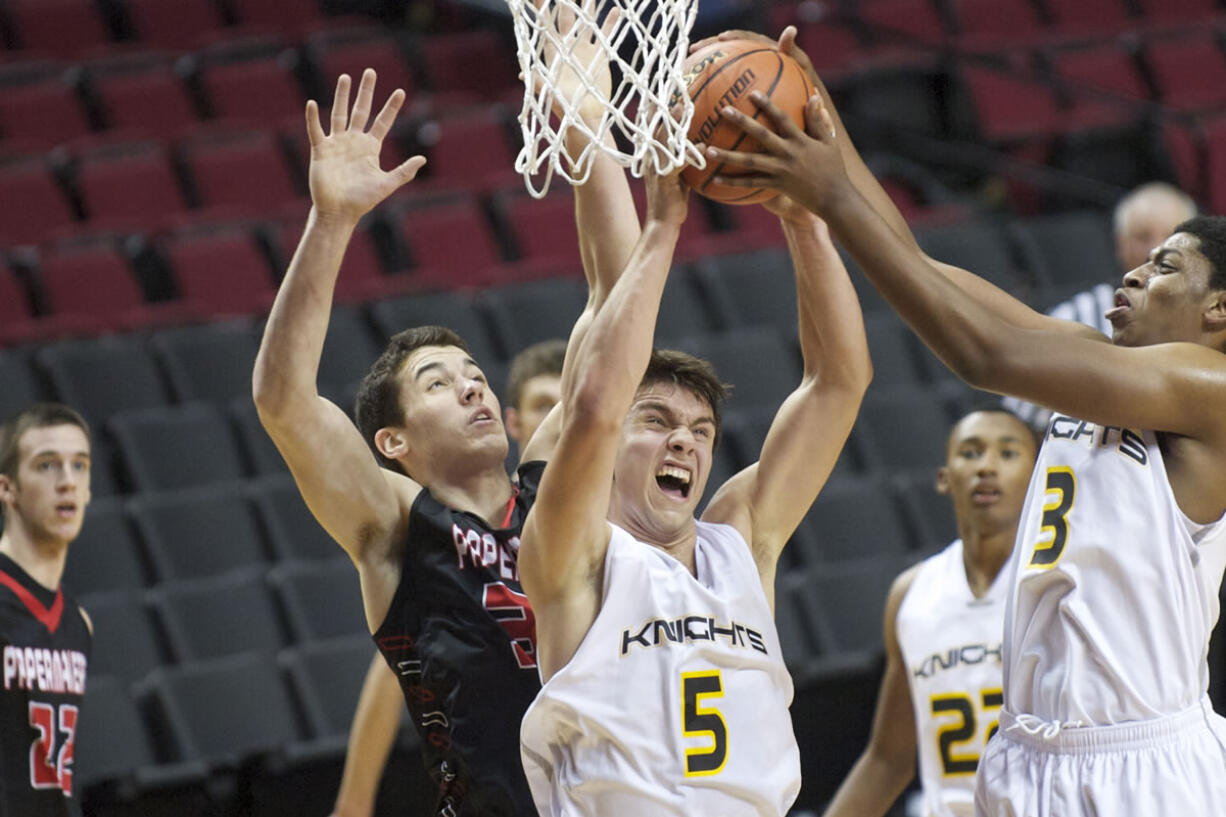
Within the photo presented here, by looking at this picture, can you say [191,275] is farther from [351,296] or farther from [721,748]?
[721,748]

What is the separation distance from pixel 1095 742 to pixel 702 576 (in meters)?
0.77

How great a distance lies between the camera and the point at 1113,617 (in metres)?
2.81

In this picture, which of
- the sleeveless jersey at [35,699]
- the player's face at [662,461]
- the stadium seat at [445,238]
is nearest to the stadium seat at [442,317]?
the stadium seat at [445,238]

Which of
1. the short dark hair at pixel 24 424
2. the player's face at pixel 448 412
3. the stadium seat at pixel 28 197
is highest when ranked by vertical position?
the stadium seat at pixel 28 197

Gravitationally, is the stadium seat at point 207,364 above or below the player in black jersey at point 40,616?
above

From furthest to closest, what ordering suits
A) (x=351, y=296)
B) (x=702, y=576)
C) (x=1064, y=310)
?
(x=351, y=296)
(x=1064, y=310)
(x=702, y=576)

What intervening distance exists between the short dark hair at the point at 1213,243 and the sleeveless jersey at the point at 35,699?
10.0ft

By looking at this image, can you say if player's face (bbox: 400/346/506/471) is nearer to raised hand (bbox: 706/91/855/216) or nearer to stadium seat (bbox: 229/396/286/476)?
raised hand (bbox: 706/91/855/216)

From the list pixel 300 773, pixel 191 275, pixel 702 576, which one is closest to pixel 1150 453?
pixel 702 576

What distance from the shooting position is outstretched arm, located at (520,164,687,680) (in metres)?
2.46

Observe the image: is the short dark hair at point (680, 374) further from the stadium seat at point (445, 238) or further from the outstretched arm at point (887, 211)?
the stadium seat at point (445, 238)

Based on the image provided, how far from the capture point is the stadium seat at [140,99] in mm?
9336

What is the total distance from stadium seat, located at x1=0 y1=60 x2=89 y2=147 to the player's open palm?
A: 684 cm

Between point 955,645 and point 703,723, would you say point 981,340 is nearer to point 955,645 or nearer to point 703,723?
point 703,723
